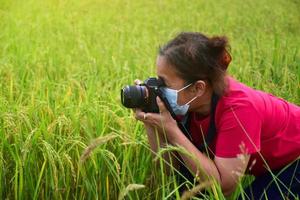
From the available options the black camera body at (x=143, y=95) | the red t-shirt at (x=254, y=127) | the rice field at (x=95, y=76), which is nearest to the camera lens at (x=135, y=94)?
the black camera body at (x=143, y=95)

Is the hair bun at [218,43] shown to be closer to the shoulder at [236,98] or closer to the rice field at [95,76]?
the shoulder at [236,98]

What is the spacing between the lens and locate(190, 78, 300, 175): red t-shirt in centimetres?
199

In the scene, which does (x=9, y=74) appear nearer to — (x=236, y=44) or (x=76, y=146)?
(x=76, y=146)

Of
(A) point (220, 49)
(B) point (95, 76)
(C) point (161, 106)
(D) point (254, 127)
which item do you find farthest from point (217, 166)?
(B) point (95, 76)

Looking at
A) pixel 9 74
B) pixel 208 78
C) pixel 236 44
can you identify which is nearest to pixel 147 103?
pixel 208 78

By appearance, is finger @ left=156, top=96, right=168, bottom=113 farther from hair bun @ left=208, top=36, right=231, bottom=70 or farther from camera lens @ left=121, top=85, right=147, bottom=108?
hair bun @ left=208, top=36, right=231, bottom=70

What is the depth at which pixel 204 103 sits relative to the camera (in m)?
2.14

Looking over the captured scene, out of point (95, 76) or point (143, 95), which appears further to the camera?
point (95, 76)

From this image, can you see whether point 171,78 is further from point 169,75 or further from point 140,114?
point 140,114

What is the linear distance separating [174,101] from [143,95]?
0.12 m

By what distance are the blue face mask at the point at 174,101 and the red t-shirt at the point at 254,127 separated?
0.35 feet

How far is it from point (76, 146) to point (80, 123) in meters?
0.19

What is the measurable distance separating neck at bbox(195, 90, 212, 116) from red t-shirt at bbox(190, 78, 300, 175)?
33 mm

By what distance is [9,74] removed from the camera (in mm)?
3316
